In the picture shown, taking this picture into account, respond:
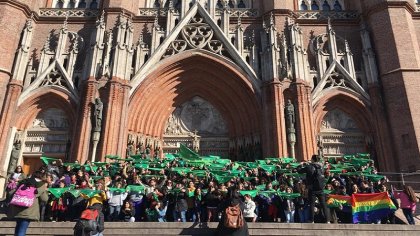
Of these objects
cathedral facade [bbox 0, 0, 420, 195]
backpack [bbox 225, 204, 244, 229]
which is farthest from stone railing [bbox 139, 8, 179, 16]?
backpack [bbox 225, 204, 244, 229]

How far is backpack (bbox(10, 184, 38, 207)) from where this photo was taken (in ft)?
24.1

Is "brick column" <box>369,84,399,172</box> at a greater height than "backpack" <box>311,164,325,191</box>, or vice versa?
"brick column" <box>369,84,399,172</box>

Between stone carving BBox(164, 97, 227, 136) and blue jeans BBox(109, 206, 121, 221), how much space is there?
10790 millimetres

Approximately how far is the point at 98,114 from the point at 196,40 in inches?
290

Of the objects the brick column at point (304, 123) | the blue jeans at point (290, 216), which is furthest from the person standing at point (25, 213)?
the brick column at point (304, 123)

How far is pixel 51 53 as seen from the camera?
21609 millimetres

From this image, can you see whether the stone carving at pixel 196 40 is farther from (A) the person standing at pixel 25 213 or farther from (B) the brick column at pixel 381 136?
(A) the person standing at pixel 25 213

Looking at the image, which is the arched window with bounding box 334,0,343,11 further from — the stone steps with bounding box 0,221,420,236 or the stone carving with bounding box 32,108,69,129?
the stone carving with bounding box 32,108,69,129

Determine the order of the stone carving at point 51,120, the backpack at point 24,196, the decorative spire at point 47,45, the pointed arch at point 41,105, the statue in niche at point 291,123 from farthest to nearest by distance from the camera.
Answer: the decorative spire at point 47,45 → the stone carving at point 51,120 → the pointed arch at point 41,105 → the statue in niche at point 291,123 → the backpack at point 24,196

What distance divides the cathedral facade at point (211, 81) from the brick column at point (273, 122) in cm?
6

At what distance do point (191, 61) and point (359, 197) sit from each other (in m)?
13.3

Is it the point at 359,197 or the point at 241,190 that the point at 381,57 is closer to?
the point at 359,197

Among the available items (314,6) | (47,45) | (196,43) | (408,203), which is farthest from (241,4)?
(408,203)

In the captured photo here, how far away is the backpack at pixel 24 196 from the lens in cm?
734
